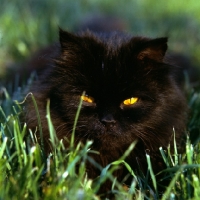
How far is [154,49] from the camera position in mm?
2270

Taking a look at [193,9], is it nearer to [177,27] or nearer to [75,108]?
[177,27]

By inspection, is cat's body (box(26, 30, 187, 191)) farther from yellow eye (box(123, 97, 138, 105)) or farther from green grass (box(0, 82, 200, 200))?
green grass (box(0, 82, 200, 200))

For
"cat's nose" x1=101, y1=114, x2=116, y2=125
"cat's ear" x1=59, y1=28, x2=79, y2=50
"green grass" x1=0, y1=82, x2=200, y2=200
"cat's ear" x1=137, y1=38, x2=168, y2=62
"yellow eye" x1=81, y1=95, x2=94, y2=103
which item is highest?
"cat's ear" x1=59, y1=28, x2=79, y2=50

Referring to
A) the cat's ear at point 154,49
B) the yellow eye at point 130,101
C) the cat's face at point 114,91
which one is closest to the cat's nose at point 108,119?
the cat's face at point 114,91

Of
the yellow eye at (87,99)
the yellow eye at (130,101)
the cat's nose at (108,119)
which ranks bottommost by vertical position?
the cat's nose at (108,119)

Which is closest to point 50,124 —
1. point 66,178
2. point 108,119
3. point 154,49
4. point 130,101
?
point 66,178

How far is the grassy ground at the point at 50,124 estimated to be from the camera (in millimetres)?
1740

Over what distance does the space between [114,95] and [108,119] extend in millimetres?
140

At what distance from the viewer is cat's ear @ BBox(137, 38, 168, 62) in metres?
2.21

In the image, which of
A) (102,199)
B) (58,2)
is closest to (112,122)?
(102,199)

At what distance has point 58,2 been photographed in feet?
18.0

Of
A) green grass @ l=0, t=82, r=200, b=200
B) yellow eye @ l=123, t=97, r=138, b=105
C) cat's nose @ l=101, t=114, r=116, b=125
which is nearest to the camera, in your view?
green grass @ l=0, t=82, r=200, b=200

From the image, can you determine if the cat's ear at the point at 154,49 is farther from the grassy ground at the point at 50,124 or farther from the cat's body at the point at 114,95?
the grassy ground at the point at 50,124

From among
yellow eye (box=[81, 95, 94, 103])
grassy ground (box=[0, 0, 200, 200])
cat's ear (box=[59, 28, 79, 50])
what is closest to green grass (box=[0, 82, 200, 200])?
grassy ground (box=[0, 0, 200, 200])
